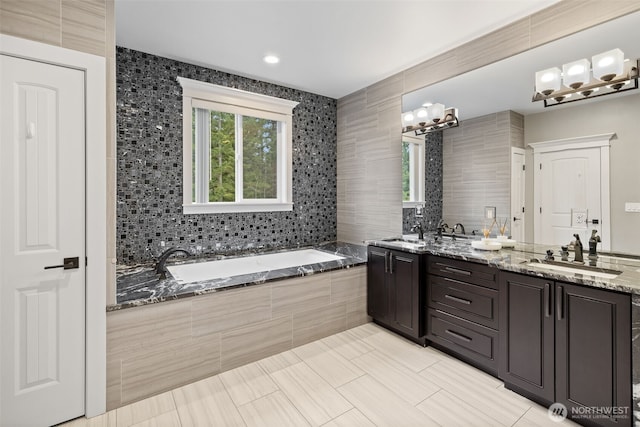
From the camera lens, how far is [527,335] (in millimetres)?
1950

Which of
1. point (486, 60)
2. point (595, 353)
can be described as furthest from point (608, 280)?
point (486, 60)

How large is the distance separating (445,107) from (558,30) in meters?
0.98

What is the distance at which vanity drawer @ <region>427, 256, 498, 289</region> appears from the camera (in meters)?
2.19

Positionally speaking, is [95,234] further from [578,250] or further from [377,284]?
[578,250]

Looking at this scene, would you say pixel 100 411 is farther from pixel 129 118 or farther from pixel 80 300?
pixel 129 118

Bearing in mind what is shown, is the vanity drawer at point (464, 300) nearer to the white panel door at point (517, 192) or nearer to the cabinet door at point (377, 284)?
the cabinet door at point (377, 284)

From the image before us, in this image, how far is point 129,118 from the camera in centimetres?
279

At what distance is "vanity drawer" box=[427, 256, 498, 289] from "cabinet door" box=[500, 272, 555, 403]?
0.31 feet

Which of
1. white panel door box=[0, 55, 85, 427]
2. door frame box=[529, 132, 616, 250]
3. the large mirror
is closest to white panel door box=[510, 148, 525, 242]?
the large mirror

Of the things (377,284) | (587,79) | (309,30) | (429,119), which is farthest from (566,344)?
(309,30)

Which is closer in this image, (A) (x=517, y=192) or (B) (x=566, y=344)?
(B) (x=566, y=344)

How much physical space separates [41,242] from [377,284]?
2.60 meters

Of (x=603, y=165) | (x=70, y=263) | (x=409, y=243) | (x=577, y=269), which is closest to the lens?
(x=70, y=263)

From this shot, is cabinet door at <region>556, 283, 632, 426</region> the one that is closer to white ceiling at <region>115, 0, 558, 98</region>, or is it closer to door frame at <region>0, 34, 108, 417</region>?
white ceiling at <region>115, 0, 558, 98</region>
